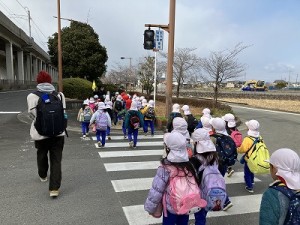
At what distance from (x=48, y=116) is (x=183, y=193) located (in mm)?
2320

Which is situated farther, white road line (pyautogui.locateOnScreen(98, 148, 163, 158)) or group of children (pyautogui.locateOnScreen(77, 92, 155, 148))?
group of children (pyautogui.locateOnScreen(77, 92, 155, 148))

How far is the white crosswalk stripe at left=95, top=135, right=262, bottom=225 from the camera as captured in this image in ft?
12.3

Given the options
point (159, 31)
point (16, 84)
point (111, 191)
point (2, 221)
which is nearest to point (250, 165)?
point (111, 191)

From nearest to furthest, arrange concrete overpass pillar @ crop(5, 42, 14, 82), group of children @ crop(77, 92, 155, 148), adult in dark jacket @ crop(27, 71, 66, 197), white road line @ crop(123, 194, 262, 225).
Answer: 1. white road line @ crop(123, 194, 262, 225)
2. adult in dark jacket @ crop(27, 71, 66, 197)
3. group of children @ crop(77, 92, 155, 148)
4. concrete overpass pillar @ crop(5, 42, 14, 82)

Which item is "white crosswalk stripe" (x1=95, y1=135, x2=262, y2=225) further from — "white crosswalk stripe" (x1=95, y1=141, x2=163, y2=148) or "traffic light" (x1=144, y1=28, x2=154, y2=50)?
"traffic light" (x1=144, y1=28, x2=154, y2=50)

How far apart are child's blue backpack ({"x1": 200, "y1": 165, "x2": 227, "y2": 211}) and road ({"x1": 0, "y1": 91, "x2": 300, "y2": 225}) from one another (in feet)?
3.07

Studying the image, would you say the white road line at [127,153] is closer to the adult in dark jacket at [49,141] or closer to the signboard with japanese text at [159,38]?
the adult in dark jacket at [49,141]

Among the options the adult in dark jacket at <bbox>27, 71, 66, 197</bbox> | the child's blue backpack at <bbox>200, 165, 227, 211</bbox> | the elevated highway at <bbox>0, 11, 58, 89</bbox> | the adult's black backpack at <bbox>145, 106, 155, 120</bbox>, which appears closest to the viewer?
the child's blue backpack at <bbox>200, 165, 227, 211</bbox>

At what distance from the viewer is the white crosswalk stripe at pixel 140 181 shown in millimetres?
3736

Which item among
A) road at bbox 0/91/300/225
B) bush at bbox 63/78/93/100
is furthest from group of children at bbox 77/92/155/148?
bush at bbox 63/78/93/100

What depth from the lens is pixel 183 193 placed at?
2.56m

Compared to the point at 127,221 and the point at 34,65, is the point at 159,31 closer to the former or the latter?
the point at 127,221

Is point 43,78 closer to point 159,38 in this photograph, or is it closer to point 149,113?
point 149,113

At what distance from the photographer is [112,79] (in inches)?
2170
